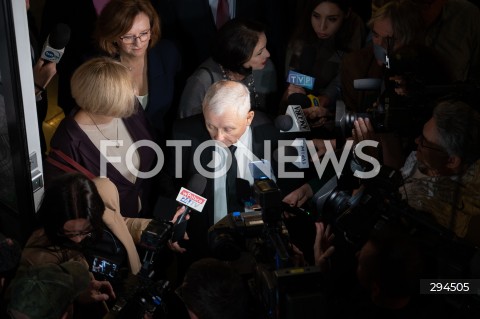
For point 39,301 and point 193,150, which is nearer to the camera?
point 39,301

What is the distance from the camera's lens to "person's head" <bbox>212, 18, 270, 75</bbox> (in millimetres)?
3338

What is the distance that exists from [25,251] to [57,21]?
1524 mm

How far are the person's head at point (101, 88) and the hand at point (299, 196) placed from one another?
3.19ft

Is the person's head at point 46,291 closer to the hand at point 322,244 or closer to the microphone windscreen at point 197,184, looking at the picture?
the microphone windscreen at point 197,184

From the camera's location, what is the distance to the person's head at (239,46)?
3338 millimetres

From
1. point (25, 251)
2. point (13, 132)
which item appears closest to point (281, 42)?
point (13, 132)

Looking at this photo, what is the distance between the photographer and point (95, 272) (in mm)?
2600

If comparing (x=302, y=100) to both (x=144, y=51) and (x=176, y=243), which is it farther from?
(x=176, y=243)

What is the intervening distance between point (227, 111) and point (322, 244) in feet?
2.57

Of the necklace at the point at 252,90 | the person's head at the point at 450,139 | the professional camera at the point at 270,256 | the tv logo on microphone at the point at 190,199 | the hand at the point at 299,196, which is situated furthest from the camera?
the necklace at the point at 252,90

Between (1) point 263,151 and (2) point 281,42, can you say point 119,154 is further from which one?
(2) point 281,42

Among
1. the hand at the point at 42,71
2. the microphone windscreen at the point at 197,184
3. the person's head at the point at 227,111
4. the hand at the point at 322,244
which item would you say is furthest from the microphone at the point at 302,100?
the hand at the point at 42,71

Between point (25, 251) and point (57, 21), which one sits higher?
point (57, 21)

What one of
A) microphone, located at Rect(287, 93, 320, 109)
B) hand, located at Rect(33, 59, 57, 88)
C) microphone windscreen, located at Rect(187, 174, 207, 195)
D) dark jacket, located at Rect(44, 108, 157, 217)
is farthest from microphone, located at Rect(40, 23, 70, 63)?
microphone, located at Rect(287, 93, 320, 109)
